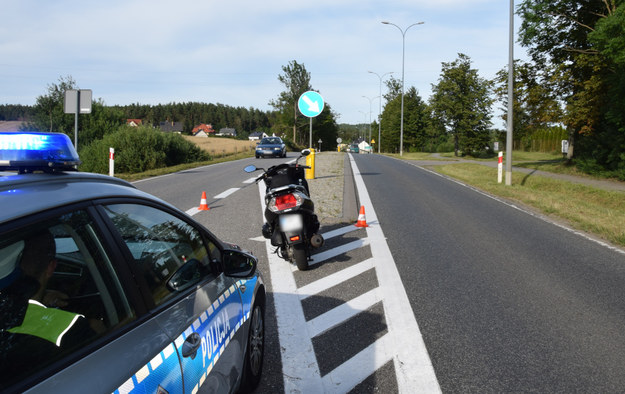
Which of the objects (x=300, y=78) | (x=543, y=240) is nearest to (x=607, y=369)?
(x=543, y=240)

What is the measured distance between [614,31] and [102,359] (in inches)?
770

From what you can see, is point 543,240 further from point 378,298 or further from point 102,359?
point 102,359

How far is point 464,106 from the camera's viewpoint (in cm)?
5653

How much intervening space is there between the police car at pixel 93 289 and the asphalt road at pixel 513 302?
6.38 ft

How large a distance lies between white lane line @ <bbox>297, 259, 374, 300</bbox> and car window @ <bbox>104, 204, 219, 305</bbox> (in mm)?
2607

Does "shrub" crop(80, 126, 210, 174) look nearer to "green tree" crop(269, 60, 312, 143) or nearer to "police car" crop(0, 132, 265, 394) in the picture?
"police car" crop(0, 132, 265, 394)

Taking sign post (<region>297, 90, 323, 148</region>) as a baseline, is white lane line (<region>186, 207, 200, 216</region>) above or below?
below

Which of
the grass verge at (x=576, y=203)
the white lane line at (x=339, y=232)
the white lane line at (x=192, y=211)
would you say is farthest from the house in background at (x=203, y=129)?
the white lane line at (x=339, y=232)

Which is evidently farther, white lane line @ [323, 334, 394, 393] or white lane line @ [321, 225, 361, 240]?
white lane line @ [321, 225, 361, 240]

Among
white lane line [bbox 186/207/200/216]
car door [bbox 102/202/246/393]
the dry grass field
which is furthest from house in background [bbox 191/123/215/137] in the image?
car door [bbox 102/202/246/393]

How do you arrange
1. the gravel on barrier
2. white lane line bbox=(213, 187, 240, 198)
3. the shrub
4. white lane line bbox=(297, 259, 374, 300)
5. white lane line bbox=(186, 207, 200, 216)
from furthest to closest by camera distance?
the shrub
white lane line bbox=(213, 187, 240, 198)
white lane line bbox=(186, 207, 200, 216)
the gravel on barrier
white lane line bbox=(297, 259, 374, 300)

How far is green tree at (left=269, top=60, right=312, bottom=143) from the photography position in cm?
7944

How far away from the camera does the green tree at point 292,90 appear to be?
79.4 meters

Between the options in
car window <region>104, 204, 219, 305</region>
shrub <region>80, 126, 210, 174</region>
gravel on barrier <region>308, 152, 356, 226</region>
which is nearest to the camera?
car window <region>104, 204, 219, 305</region>
